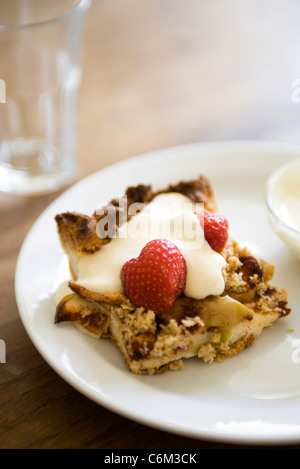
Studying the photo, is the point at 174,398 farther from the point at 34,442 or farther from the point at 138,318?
the point at 34,442

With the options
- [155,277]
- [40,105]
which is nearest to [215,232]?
[155,277]

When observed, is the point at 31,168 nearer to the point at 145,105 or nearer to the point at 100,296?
the point at 145,105

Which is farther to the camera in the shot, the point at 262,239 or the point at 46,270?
the point at 262,239

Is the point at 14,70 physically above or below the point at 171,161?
above

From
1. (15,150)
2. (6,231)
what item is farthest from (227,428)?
(15,150)

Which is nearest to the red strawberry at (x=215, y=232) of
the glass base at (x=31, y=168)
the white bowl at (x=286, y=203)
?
the white bowl at (x=286, y=203)
